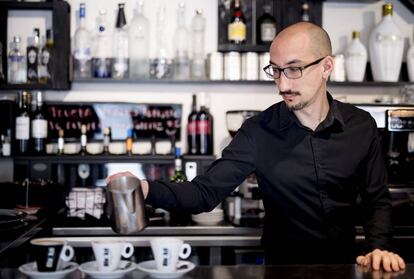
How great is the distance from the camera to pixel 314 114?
7.66 ft

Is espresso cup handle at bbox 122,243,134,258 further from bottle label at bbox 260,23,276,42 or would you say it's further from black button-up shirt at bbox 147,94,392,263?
bottle label at bbox 260,23,276,42

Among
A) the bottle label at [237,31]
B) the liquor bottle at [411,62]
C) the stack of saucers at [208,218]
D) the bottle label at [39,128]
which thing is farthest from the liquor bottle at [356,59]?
the bottle label at [39,128]

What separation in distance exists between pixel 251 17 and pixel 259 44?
19cm

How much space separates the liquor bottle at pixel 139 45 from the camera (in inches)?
145

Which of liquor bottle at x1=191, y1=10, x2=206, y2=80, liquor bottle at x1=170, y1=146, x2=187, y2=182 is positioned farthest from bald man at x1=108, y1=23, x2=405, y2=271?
liquor bottle at x1=191, y1=10, x2=206, y2=80

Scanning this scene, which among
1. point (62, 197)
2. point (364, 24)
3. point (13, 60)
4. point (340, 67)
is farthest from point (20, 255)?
point (364, 24)

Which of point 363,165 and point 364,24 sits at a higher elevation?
point 364,24

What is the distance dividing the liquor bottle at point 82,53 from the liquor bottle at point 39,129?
0.27 metres

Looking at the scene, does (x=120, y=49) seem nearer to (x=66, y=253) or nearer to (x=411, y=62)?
(x=411, y=62)

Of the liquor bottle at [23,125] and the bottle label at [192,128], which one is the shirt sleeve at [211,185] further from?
the liquor bottle at [23,125]

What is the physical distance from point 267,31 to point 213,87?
49 cm

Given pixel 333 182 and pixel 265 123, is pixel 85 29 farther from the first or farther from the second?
pixel 333 182

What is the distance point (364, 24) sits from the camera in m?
3.98

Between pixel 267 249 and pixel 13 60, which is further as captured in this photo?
pixel 13 60
